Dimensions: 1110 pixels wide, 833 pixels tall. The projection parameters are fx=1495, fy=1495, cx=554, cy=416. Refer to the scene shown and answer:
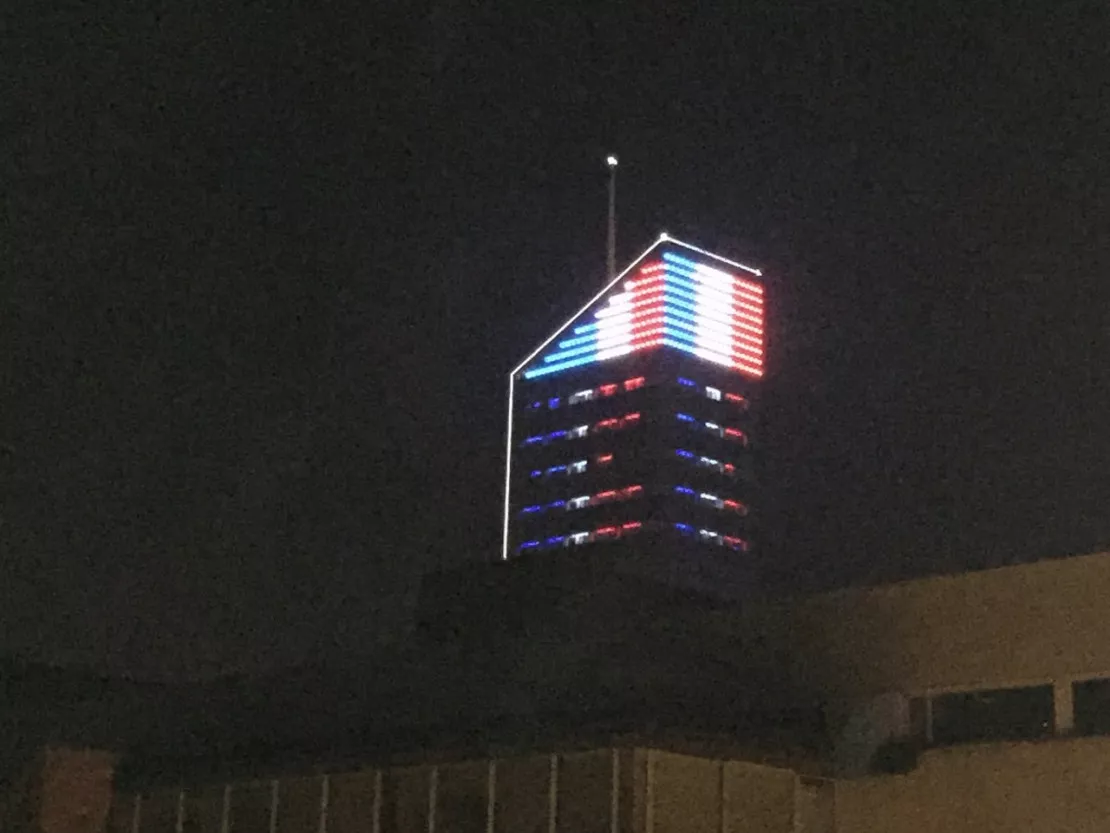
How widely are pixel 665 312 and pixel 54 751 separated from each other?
1927 inches

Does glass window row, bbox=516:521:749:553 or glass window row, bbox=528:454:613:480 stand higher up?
glass window row, bbox=528:454:613:480

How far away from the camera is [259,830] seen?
1245 cm

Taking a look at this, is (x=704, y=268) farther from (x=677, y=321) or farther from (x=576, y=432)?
(x=576, y=432)

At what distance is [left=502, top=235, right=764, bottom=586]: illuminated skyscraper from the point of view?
2514 inches

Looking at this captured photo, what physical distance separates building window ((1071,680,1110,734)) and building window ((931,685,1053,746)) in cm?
20

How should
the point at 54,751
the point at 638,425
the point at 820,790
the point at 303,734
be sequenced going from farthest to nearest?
the point at 638,425 < the point at 54,751 < the point at 303,734 < the point at 820,790

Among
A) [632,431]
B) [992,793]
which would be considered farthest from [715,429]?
[992,793]

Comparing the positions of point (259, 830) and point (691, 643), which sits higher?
point (691, 643)

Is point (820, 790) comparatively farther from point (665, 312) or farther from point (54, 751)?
point (665, 312)

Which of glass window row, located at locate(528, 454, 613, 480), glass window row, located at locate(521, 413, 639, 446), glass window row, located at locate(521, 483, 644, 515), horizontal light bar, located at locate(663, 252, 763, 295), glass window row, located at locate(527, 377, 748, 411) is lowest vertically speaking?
glass window row, located at locate(521, 483, 644, 515)

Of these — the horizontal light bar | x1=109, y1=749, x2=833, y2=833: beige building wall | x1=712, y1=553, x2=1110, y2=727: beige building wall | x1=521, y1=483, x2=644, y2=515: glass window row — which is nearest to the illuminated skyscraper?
x1=521, y1=483, x2=644, y2=515: glass window row

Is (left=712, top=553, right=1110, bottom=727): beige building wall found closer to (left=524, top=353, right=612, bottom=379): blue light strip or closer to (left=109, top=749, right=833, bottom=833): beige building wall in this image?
(left=109, top=749, right=833, bottom=833): beige building wall

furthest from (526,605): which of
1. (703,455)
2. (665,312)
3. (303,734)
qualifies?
(703,455)

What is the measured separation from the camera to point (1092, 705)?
10.1 meters
